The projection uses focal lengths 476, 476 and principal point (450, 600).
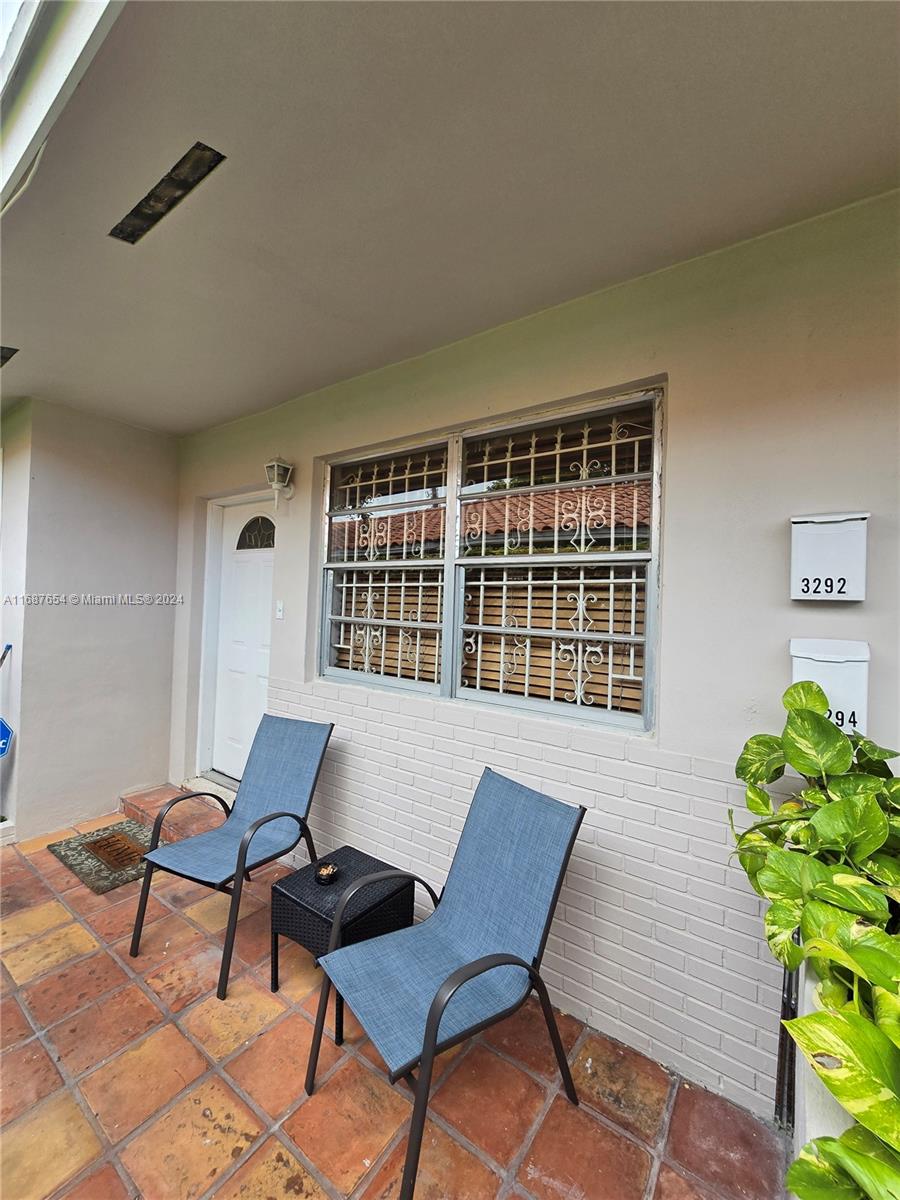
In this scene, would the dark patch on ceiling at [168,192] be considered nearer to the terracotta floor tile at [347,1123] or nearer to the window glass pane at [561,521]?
the window glass pane at [561,521]

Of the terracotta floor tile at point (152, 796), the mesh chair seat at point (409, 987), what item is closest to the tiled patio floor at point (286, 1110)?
the mesh chair seat at point (409, 987)

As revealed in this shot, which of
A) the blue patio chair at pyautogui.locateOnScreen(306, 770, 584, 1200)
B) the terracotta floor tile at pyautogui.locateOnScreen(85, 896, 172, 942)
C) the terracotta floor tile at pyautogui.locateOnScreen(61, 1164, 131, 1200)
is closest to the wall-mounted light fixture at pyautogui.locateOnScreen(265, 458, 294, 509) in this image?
the blue patio chair at pyautogui.locateOnScreen(306, 770, 584, 1200)

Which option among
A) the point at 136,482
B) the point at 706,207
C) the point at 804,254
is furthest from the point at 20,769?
the point at 804,254

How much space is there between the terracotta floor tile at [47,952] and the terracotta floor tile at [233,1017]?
0.75 meters

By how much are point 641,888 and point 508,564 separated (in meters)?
1.41

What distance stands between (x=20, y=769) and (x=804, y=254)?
4851 mm

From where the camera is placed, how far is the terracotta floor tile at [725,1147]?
134cm

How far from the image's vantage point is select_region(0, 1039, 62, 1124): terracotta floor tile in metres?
1.50

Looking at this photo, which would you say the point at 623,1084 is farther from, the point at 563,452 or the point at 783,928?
the point at 563,452

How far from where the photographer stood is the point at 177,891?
2.61m

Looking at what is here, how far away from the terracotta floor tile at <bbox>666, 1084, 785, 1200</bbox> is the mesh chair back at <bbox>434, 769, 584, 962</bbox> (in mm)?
663

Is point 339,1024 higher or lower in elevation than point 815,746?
lower

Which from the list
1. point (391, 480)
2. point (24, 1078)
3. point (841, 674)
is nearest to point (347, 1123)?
point (24, 1078)

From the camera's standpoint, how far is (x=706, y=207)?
1.49 metres
